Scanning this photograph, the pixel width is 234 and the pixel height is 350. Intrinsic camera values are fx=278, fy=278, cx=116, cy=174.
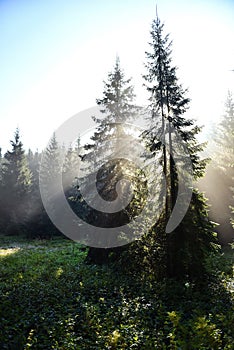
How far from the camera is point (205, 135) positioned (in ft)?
198

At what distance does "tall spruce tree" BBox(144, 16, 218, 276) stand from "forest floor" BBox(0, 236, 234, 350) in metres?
1.18

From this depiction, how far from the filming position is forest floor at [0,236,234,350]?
6.63 metres

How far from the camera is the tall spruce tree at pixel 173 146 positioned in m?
11.5

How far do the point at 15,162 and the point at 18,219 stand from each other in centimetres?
982

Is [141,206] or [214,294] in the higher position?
[141,206]

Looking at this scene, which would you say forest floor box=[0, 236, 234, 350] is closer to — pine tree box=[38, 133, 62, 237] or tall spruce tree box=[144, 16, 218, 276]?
tall spruce tree box=[144, 16, 218, 276]

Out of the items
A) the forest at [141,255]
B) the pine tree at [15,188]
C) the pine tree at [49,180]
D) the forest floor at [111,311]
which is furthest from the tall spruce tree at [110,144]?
the pine tree at [15,188]

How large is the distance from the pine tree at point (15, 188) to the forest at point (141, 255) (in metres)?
21.5

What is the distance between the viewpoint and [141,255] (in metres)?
13.0

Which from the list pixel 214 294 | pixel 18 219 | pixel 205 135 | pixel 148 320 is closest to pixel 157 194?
pixel 214 294

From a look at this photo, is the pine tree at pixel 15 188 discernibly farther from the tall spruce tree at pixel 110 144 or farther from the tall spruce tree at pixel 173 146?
the tall spruce tree at pixel 173 146

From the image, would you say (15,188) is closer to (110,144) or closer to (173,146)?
(110,144)

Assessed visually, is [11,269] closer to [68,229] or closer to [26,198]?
[68,229]

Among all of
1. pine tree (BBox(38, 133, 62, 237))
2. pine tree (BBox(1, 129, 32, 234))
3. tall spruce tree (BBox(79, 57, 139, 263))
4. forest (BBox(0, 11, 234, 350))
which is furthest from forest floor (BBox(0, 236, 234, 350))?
pine tree (BBox(1, 129, 32, 234))
